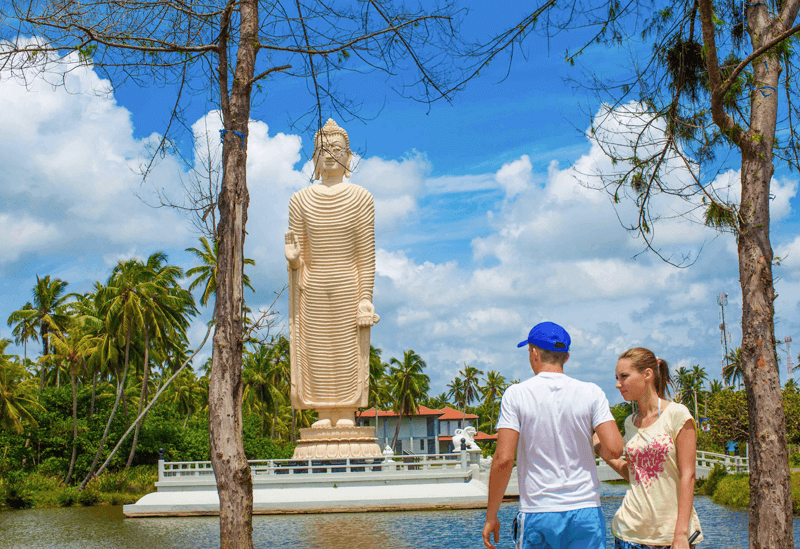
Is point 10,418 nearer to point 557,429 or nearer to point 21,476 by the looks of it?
point 21,476

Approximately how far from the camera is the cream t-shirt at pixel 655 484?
3502 mm

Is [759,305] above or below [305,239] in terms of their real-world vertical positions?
below

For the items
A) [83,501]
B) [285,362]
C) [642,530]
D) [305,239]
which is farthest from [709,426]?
[642,530]

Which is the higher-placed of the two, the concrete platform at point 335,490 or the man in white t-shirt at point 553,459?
the man in white t-shirt at point 553,459

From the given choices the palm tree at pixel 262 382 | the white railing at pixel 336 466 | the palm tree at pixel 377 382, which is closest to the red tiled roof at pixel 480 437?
the palm tree at pixel 377 382

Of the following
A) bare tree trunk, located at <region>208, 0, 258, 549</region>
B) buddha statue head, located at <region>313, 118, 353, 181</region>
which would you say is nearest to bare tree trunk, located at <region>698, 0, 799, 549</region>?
bare tree trunk, located at <region>208, 0, 258, 549</region>

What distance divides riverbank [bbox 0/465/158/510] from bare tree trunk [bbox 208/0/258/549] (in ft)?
62.1

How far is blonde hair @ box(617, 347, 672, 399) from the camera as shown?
3.74 m

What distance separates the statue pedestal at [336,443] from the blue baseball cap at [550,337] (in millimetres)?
14765

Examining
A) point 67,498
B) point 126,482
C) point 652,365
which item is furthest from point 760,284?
Result: point 126,482

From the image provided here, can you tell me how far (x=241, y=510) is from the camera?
5.52 metres

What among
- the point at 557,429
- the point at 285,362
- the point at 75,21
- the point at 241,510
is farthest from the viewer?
the point at 285,362

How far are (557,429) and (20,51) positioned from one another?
505 cm

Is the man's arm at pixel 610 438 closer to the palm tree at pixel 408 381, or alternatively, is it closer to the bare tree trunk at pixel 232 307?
the bare tree trunk at pixel 232 307
